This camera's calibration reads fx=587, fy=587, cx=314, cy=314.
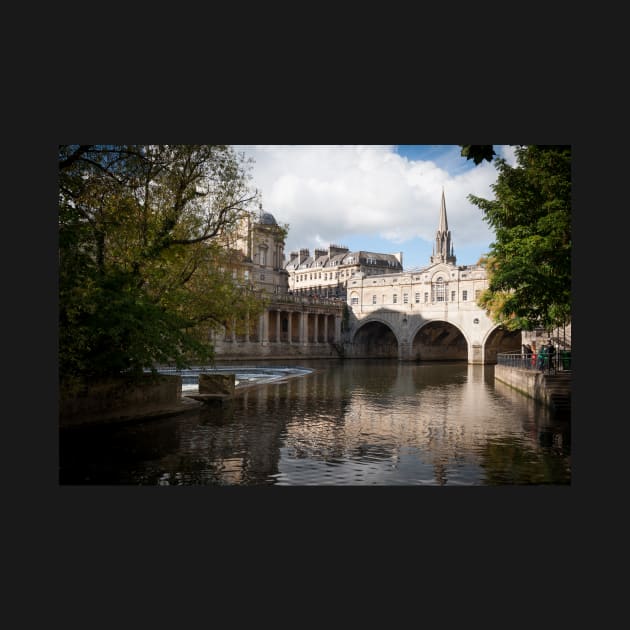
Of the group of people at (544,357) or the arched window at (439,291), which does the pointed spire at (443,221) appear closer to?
the arched window at (439,291)

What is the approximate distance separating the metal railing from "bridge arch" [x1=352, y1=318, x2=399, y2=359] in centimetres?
4203

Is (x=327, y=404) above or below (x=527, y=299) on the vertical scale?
below

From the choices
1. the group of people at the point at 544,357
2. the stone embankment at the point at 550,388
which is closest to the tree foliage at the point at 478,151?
the stone embankment at the point at 550,388

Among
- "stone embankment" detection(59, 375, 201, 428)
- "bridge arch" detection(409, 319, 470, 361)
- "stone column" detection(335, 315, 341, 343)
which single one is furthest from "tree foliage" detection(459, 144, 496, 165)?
"stone column" detection(335, 315, 341, 343)

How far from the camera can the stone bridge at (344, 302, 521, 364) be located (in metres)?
62.8

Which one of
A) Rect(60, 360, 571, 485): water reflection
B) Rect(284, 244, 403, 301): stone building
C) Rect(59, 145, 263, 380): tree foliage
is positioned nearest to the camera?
Rect(60, 360, 571, 485): water reflection

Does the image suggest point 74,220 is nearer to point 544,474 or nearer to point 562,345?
point 544,474

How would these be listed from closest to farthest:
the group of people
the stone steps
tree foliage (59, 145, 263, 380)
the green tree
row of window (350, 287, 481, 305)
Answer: tree foliage (59, 145, 263, 380)
the green tree
the stone steps
the group of people
row of window (350, 287, 481, 305)

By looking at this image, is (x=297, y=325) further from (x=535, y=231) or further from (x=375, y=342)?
(x=535, y=231)

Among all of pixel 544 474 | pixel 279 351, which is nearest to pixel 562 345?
pixel 544 474

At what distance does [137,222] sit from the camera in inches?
556

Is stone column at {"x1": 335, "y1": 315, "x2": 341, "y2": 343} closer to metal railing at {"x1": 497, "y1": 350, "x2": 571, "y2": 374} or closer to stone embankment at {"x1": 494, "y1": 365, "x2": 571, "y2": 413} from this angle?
metal railing at {"x1": 497, "y1": 350, "x2": 571, "y2": 374}

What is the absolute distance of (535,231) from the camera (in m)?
20.2

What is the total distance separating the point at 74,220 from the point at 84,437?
15.1 ft
